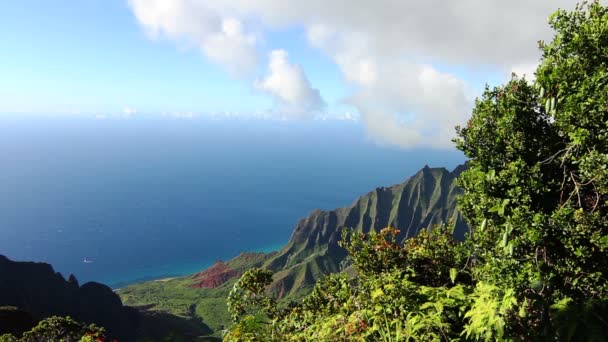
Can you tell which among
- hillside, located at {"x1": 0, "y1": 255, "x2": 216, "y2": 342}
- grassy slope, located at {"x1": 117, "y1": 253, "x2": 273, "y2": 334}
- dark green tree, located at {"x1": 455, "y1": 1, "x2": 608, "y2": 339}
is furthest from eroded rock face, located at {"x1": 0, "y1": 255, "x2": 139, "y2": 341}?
dark green tree, located at {"x1": 455, "y1": 1, "x2": 608, "y2": 339}

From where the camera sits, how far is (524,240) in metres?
7.54

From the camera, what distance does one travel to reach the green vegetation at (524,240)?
4887mm

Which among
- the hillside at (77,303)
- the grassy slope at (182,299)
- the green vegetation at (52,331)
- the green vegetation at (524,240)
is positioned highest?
the green vegetation at (524,240)

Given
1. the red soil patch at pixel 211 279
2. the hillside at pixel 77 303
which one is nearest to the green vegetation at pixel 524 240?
the hillside at pixel 77 303

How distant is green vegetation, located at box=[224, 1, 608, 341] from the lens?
192 inches

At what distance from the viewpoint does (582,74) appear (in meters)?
7.24

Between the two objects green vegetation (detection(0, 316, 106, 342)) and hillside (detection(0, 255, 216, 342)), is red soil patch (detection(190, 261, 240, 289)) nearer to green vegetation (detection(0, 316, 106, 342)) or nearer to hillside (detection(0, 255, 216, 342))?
hillside (detection(0, 255, 216, 342))

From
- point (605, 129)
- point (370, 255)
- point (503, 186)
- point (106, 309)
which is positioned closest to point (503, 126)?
point (503, 186)

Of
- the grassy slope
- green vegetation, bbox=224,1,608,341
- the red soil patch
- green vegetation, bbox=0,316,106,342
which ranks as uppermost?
green vegetation, bbox=224,1,608,341

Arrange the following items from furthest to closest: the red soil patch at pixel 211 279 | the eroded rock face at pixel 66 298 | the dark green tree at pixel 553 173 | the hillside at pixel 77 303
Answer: the red soil patch at pixel 211 279
the eroded rock face at pixel 66 298
the hillside at pixel 77 303
the dark green tree at pixel 553 173

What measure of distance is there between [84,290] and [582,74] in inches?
5999

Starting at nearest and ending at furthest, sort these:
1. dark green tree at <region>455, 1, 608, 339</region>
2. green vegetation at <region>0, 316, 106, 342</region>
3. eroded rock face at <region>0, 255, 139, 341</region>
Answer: dark green tree at <region>455, 1, 608, 339</region> < green vegetation at <region>0, 316, 106, 342</region> < eroded rock face at <region>0, 255, 139, 341</region>

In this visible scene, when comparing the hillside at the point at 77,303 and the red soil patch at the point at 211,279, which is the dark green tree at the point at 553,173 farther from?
the red soil patch at the point at 211,279

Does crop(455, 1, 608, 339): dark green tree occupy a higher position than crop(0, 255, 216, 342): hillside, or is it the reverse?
crop(455, 1, 608, 339): dark green tree
